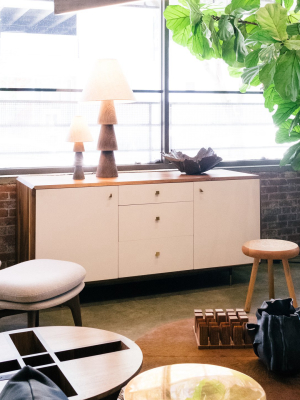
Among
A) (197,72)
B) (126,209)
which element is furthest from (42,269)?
(197,72)

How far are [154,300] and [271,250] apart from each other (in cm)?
106

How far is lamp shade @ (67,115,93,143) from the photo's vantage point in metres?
3.68

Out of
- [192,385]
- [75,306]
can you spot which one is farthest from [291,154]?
[75,306]

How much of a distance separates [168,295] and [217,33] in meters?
3.51

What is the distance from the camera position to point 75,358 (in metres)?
1.86

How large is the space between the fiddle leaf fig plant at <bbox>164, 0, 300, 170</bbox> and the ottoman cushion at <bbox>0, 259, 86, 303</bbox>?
6.77 ft

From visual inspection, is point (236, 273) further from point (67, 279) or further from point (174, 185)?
point (67, 279)

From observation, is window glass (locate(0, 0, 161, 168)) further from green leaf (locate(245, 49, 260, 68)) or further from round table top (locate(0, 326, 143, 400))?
green leaf (locate(245, 49, 260, 68))

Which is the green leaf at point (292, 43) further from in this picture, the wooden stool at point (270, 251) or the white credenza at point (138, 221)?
the white credenza at point (138, 221)

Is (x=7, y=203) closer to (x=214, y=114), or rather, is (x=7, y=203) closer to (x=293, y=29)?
(x=214, y=114)

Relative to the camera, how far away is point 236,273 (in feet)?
15.3

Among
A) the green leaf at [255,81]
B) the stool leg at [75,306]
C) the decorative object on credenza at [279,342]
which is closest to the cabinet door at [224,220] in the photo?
the stool leg at [75,306]

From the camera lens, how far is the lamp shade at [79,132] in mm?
3684

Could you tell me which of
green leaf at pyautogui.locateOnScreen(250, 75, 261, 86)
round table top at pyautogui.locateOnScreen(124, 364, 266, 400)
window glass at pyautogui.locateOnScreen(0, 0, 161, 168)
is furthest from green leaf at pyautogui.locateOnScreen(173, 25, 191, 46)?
window glass at pyautogui.locateOnScreen(0, 0, 161, 168)
